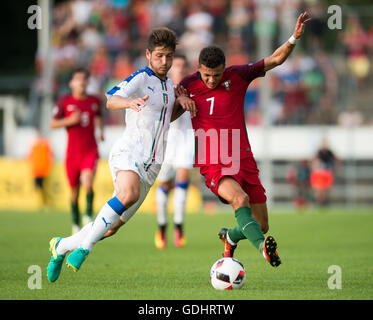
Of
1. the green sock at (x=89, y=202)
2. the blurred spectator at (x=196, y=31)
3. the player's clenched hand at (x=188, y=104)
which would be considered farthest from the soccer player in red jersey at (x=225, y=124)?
the blurred spectator at (x=196, y=31)

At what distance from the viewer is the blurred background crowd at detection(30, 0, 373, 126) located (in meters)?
24.4

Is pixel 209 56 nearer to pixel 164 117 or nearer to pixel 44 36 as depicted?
pixel 164 117

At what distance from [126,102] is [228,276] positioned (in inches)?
73.6

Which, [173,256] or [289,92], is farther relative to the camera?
[289,92]

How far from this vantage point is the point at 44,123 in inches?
952

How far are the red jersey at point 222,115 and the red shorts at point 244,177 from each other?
0.07m

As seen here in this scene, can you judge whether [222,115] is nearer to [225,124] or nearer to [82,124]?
[225,124]

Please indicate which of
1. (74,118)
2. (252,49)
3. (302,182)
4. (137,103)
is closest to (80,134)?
(74,118)

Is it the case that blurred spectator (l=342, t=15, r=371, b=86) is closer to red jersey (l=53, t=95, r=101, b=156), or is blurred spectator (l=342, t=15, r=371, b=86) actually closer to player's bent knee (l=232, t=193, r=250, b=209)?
red jersey (l=53, t=95, r=101, b=156)

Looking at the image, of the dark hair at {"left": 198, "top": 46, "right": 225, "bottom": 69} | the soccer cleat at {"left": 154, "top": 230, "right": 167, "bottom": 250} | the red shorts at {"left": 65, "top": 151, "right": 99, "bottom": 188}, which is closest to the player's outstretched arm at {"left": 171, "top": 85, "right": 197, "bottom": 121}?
the dark hair at {"left": 198, "top": 46, "right": 225, "bottom": 69}

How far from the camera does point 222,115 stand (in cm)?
780
